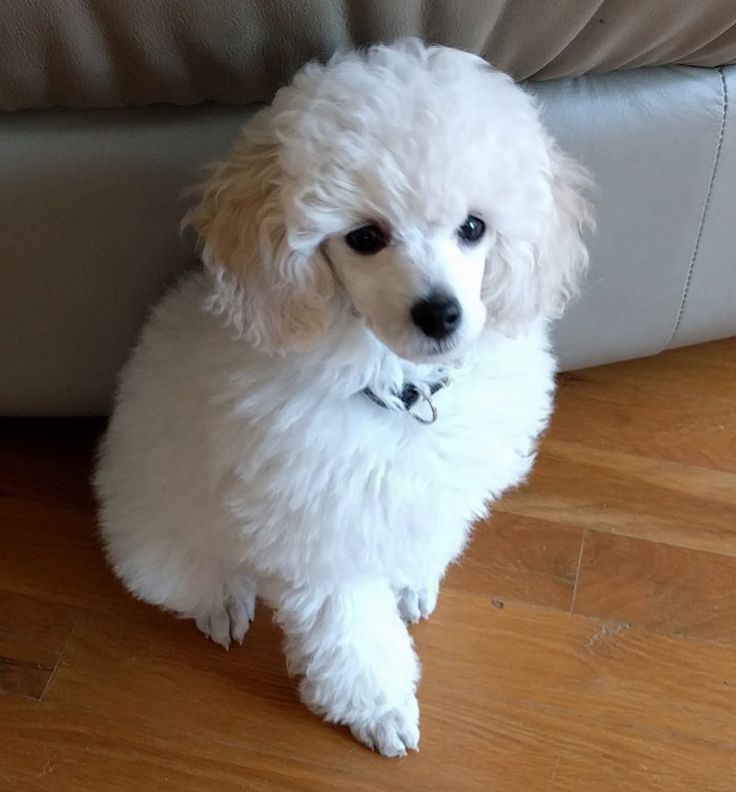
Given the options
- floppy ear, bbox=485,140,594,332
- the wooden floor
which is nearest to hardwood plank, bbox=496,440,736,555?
the wooden floor

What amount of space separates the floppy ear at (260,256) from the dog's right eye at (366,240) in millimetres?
33

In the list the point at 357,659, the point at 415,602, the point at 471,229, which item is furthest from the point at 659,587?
the point at 471,229

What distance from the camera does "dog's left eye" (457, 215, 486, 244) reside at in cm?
90

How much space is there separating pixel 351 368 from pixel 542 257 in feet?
0.68

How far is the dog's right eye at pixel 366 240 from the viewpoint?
0.89 m

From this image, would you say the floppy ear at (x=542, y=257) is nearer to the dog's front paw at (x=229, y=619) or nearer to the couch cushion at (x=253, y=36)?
the couch cushion at (x=253, y=36)

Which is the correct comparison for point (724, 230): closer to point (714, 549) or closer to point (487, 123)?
point (714, 549)

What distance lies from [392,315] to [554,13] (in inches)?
14.7

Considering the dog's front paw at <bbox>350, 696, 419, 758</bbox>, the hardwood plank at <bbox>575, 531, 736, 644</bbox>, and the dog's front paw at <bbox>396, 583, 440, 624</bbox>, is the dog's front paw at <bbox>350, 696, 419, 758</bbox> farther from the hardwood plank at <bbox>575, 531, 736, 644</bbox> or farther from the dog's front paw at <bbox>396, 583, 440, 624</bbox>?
the hardwood plank at <bbox>575, 531, 736, 644</bbox>

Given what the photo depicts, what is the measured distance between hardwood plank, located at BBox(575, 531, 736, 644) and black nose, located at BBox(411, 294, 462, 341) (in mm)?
636

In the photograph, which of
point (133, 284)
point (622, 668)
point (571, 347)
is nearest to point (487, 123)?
point (133, 284)

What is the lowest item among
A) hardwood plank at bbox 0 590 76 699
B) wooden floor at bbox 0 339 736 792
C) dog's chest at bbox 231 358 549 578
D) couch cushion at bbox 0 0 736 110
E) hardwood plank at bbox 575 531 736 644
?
hardwood plank at bbox 0 590 76 699

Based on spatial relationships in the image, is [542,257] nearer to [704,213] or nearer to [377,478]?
[377,478]

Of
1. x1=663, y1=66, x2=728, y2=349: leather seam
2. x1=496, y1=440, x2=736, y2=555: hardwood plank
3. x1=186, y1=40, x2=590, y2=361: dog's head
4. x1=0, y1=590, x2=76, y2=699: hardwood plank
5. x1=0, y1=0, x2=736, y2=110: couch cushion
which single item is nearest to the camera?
x1=186, y1=40, x2=590, y2=361: dog's head
